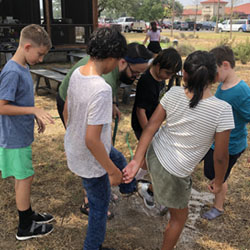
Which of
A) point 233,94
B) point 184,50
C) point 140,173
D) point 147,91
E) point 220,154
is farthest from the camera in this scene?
point 184,50

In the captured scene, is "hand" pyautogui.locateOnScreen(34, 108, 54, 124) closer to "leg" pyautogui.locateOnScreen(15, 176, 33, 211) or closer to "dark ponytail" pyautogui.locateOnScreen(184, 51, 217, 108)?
"leg" pyautogui.locateOnScreen(15, 176, 33, 211)

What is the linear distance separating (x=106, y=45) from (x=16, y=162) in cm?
111

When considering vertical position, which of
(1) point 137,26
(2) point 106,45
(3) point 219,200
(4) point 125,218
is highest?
(1) point 137,26

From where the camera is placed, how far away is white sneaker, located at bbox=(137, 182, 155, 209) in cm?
279

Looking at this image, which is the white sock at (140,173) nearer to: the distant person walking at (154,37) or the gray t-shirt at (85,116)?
the gray t-shirt at (85,116)

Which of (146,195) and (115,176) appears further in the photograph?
(146,195)

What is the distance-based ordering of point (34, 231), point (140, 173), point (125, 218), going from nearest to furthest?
point (34, 231) < point (125, 218) < point (140, 173)

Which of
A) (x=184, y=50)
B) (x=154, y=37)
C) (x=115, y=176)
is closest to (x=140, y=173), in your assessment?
(x=115, y=176)

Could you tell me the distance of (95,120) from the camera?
150 cm

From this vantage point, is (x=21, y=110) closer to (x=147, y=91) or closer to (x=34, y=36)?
(x=34, y=36)

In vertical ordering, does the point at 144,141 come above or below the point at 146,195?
above

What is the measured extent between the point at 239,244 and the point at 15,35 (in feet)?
38.8

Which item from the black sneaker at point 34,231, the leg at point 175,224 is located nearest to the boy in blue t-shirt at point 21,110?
the black sneaker at point 34,231

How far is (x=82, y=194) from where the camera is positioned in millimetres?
2988
